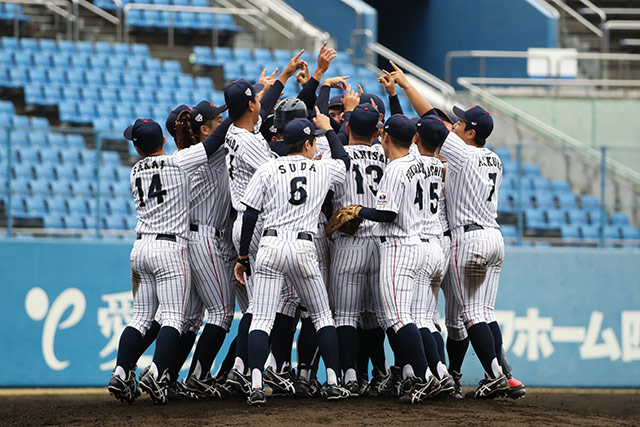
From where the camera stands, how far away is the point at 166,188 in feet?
23.7

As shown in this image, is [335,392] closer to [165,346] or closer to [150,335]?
[165,346]

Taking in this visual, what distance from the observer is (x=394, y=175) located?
22.7 feet

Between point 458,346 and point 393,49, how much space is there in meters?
14.8

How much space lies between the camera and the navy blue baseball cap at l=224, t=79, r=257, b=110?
7102 millimetres

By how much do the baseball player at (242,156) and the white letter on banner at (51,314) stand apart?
163 inches

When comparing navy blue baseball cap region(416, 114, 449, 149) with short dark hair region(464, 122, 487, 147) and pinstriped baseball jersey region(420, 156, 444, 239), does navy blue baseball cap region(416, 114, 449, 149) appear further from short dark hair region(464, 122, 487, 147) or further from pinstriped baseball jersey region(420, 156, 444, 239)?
short dark hair region(464, 122, 487, 147)

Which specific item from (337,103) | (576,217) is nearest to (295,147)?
(337,103)

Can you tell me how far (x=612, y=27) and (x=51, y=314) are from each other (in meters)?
12.0

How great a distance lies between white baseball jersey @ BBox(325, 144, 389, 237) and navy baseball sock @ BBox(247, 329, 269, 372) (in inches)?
50.2

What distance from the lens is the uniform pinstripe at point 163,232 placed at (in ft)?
23.6

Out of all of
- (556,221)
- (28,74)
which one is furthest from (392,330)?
(28,74)

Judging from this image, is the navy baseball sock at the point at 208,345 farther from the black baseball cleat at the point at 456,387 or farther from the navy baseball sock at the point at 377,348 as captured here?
the black baseball cleat at the point at 456,387

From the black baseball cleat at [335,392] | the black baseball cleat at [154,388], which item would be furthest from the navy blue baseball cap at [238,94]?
the black baseball cleat at [335,392]

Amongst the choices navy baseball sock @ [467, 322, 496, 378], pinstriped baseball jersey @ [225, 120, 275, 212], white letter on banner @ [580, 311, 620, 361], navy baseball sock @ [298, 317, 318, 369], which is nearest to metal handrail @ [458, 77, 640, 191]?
white letter on banner @ [580, 311, 620, 361]
